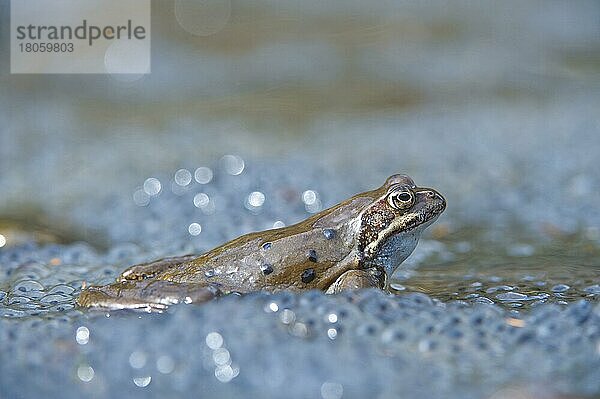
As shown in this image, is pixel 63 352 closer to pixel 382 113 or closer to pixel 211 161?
pixel 211 161

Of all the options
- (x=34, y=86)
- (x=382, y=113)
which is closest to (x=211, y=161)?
(x=382, y=113)

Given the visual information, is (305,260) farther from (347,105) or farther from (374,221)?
(347,105)

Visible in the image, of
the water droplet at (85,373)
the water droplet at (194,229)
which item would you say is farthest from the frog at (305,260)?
the water droplet at (194,229)

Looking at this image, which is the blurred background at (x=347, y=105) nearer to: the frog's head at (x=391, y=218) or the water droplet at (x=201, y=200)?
the water droplet at (x=201, y=200)

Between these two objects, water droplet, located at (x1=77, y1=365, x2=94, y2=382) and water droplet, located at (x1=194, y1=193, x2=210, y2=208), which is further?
water droplet, located at (x1=194, y1=193, x2=210, y2=208)

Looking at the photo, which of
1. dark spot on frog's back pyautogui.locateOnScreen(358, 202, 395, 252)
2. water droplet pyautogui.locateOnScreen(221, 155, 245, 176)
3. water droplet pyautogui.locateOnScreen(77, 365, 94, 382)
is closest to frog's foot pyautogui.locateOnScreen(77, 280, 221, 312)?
water droplet pyautogui.locateOnScreen(77, 365, 94, 382)

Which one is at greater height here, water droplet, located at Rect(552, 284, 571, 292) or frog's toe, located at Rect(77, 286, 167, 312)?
frog's toe, located at Rect(77, 286, 167, 312)

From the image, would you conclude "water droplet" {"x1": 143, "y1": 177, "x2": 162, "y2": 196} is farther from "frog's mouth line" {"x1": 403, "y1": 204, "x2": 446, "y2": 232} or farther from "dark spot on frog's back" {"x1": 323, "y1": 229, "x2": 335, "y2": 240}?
"frog's mouth line" {"x1": 403, "y1": 204, "x2": 446, "y2": 232}
